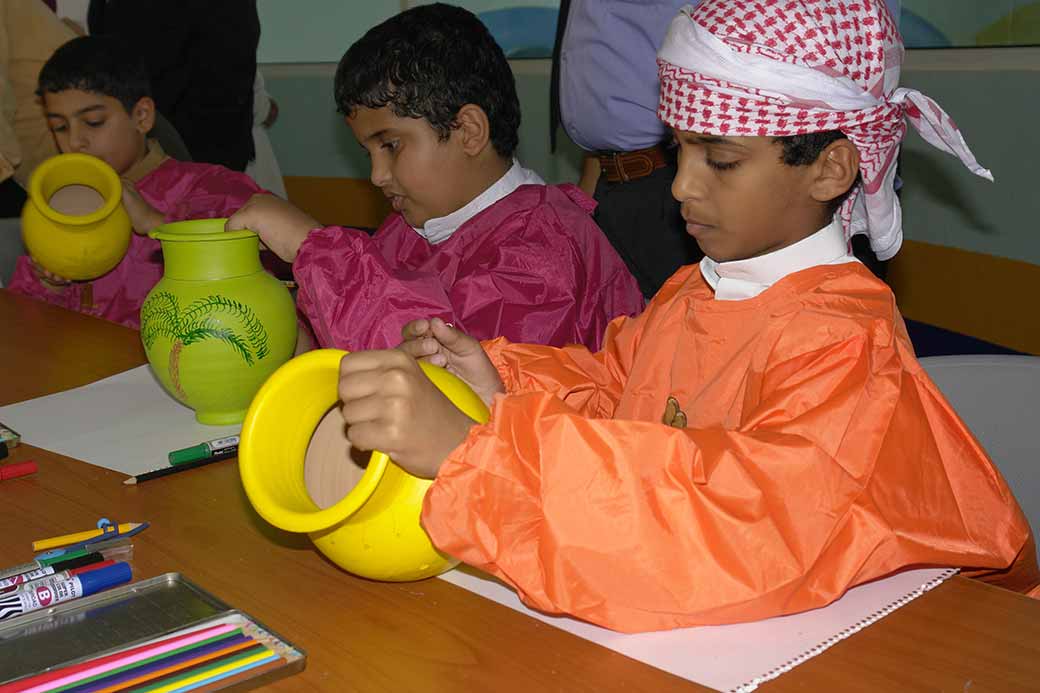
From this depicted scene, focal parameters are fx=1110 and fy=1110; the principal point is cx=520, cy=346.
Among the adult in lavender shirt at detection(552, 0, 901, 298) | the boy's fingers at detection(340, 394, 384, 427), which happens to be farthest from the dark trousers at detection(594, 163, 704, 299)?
the boy's fingers at detection(340, 394, 384, 427)

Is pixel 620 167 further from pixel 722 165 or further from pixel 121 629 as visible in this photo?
pixel 121 629

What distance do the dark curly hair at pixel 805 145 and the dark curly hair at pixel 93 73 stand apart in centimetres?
183

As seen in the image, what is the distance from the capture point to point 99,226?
6.17 feet

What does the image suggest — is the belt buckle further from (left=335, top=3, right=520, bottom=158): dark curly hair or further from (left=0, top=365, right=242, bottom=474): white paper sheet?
(left=0, top=365, right=242, bottom=474): white paper sheet

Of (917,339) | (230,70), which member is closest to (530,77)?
(230,70)

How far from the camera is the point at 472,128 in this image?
5.93 feet

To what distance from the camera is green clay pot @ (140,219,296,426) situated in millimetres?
1375

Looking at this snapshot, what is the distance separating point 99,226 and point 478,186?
647 mm

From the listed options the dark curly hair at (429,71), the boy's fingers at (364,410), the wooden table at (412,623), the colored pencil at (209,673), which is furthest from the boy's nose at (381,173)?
the colored pencil at (209,673)

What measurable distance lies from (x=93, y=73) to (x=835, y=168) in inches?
75.5

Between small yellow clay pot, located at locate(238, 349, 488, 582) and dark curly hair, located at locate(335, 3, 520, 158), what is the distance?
0.86 meters

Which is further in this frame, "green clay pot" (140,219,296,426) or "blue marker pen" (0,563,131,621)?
"green clay pot" (140,219,296,426)

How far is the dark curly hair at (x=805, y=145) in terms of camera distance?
3.82ft

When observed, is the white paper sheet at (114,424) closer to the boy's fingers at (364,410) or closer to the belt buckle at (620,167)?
the boy's fingers at (364,410)
